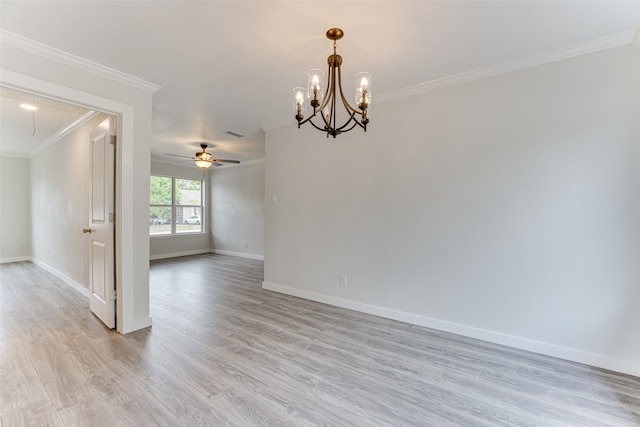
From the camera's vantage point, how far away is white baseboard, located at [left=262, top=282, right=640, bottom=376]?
2211 mm

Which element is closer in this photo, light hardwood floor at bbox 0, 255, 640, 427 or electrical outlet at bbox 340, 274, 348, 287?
light hardwood floor at bbox 0, 255, 640, 427

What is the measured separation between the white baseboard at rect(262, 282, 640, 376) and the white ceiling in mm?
2522

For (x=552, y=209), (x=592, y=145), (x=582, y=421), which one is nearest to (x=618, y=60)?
(x=592, y=145)

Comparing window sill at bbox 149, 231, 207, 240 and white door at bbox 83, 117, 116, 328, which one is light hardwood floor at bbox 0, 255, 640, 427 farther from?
window sill at bbox 149, 231, 207, 240

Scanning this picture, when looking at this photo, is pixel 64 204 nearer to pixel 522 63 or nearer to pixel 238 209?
pixel 238 209

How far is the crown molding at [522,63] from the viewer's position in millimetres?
2168

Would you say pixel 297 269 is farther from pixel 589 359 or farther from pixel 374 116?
pixel 589 359

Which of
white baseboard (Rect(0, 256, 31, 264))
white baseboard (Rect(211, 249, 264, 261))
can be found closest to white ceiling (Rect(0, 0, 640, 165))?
white baseboard (Rect(211, 249, 264, 261))

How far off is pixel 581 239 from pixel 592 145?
78cm

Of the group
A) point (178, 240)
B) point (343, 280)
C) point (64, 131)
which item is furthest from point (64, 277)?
point (343, 280)

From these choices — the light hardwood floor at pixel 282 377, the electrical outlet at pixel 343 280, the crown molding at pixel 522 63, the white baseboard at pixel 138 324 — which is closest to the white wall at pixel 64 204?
the light hardwood floor at pixel 282 377

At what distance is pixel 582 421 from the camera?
170 cm

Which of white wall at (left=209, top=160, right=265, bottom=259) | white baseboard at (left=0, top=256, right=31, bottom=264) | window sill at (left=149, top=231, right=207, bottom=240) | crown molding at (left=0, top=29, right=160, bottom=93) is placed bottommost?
white baseboard at (left=0, top=256, right=31, bottom=264)

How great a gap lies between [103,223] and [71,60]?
5.15 feet
